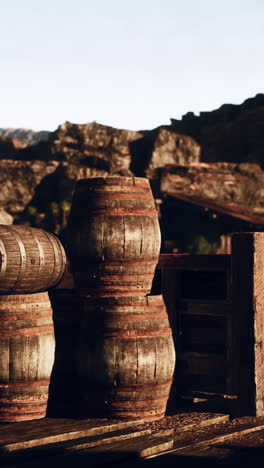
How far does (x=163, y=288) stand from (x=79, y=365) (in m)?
1.54

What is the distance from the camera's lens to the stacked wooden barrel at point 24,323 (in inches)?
303

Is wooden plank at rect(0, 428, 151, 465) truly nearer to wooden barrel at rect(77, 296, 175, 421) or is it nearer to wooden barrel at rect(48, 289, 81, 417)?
wooden barrel at rect(77, 296, 175, 421)

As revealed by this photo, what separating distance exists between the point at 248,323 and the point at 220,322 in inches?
15.9

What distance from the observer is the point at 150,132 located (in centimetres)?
4800

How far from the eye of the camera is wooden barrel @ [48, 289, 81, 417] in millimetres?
8523

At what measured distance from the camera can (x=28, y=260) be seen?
305 inches

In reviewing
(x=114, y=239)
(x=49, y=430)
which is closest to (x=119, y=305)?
(x=114, y=239)

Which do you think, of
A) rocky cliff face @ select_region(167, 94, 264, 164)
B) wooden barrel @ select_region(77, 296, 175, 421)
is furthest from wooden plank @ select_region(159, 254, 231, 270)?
rocky cliff face @ select_region(167, 94, 264, 164)

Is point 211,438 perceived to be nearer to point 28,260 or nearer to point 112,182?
point 28,260

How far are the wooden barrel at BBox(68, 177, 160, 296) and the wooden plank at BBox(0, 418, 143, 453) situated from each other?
141 cm

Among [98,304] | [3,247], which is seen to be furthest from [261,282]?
[3,247]

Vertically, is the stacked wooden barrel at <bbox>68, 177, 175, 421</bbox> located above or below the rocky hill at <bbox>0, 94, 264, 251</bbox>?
below

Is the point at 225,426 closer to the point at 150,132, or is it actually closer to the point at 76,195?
the point at 76,195

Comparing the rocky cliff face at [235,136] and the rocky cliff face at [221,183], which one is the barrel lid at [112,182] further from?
the rocky cliff face at [235,136]
